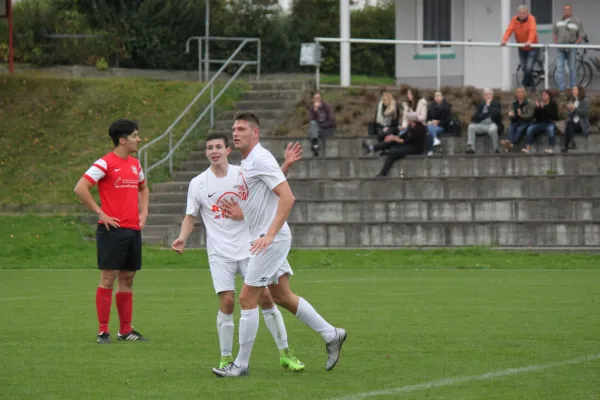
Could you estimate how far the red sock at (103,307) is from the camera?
11945 millimetres

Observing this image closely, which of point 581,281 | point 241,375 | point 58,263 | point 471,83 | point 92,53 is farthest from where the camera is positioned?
point 92,53

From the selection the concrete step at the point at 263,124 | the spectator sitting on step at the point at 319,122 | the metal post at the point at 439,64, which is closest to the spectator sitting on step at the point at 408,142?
the spectator sitting on step at the point at 319,122

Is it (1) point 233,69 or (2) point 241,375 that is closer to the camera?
(2) point 241,375

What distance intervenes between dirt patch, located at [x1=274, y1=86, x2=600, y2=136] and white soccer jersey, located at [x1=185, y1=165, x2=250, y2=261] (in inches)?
754

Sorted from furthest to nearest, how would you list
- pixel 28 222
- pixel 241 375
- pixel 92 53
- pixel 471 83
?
pixel 92 53, pixel 471 83, pixel 28 222, pixel 241 375

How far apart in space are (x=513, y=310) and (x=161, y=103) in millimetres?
21072

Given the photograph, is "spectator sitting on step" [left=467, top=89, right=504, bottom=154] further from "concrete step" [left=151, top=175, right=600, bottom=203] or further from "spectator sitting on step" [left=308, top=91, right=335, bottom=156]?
"spectator sitting on step" [left=308, top=91, right=335, bottom=156]

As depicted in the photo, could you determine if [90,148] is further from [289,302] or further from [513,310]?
[289,302]

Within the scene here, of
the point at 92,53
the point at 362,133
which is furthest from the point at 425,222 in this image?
the point at 92,53

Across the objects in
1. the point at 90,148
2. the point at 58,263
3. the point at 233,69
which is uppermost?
the point at 233,69

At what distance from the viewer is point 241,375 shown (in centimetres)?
955

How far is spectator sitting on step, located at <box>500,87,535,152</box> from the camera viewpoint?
2723 centimetres

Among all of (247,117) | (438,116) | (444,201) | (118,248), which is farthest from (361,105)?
(247,117)

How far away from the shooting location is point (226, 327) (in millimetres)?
10125
